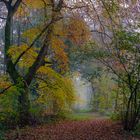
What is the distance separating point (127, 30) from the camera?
12.2m

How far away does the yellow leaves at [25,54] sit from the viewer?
14422mm


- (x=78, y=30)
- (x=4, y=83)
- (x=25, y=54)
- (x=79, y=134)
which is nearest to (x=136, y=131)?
(x=79, y=134)

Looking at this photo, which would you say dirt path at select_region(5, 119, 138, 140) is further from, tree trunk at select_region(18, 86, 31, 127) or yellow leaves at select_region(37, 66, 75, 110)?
yellow leaves at select_region(37, 66, 75, 110)

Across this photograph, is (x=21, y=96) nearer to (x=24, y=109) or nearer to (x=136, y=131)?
(x=24, y=109)

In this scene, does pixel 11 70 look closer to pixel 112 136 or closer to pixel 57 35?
pixel 57 35

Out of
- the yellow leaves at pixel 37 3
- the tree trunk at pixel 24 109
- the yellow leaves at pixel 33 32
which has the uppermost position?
the yellow leaves at pixel 37 3

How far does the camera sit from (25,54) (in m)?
15.0

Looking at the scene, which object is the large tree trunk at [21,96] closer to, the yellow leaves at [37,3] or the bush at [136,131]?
the yellow leaves at [37,3]

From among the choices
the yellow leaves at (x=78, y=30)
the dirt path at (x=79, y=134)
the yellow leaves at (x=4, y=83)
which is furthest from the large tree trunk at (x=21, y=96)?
the yellow leaves at (x=78, y=30)

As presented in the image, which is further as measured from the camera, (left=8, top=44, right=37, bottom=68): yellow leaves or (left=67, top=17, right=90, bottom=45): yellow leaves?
(left=8, top=44, right=37, bottom=68): yellow leaves

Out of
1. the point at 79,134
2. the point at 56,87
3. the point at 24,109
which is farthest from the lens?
the point at 56,87

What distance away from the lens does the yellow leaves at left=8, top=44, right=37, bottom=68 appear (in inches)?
568

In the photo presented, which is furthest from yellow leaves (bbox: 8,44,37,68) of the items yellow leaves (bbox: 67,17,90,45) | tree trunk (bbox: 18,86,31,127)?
yellow leaves (bbox: 67,17,90,45)

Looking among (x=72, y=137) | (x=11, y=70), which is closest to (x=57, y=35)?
(x=11, y=70)
